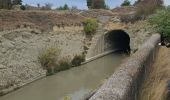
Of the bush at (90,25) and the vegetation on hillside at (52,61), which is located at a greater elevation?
the bush at (90,25)

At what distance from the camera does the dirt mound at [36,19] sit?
24.9 metres

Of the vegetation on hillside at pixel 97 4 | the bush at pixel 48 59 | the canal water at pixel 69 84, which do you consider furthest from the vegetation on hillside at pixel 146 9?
the bush at pixel 48 59

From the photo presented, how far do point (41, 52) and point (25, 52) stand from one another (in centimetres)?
200

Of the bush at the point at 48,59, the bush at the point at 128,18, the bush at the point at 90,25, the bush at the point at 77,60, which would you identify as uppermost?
the bush at the point at 128,18

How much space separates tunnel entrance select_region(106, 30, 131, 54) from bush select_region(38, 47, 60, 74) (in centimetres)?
1125

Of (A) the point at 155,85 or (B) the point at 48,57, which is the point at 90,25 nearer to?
(B) the point at 48,57

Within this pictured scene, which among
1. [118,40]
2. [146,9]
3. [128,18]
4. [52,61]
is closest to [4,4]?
[52,61]

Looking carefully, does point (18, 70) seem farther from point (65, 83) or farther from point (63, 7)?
point (63, 7)

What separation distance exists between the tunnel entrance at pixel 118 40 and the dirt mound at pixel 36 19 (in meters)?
4.97

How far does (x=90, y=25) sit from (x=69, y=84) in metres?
11.4

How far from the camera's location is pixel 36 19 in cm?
2880

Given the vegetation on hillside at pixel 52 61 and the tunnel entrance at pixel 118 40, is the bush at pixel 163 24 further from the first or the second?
the tunnel entrance at pixel 118 40

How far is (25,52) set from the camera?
25000 millimetres

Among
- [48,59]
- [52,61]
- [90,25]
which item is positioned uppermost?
[90,25]
